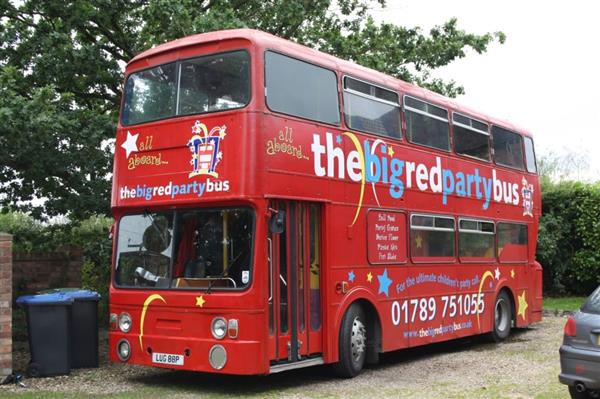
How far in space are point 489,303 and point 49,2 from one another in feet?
32.0

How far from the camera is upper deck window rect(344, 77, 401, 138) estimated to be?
434 inches

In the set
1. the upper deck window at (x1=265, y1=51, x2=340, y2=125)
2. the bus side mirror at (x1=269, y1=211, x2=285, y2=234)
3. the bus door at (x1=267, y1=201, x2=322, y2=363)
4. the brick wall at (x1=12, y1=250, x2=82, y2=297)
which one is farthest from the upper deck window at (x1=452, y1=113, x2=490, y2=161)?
the brick wall at (x1=12, y1=250, x2=82, y2=297)

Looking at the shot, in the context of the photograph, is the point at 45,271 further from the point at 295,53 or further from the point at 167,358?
the point at 295,53

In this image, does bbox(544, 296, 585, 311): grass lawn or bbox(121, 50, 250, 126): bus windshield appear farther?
bbox(544, 296, 585, 311): grass lawn

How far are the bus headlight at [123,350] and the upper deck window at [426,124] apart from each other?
545 centimetres

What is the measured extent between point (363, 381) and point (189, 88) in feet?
15.0

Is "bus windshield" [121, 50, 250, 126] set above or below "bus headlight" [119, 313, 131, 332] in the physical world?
above

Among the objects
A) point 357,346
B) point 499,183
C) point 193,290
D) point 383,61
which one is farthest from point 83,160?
point 499,183

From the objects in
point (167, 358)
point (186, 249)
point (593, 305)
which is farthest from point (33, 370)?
point (593, 305)

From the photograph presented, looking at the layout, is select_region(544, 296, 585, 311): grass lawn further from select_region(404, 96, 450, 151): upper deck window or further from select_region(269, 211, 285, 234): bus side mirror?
select_region(269, 211, 285, 234): bus side mirror

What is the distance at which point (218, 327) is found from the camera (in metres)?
9.19

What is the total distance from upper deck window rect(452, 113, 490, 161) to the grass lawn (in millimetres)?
6504

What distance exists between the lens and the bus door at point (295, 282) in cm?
941

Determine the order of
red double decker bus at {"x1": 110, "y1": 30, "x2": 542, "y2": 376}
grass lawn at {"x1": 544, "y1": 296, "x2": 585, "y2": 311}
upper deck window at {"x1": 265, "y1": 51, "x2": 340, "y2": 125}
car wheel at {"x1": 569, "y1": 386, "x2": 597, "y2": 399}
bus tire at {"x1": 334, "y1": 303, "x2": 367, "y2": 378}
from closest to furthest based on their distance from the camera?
car wheel at {"x1": 569, "y1": 386, "x2": 597, "y2": 399}
red double decker bus at {"x1": 110, "y1": 30, "x2": 542, "y2": 376}
upper deck window at {"x1": 265, "y1": 51, "x2": 340, "y2": 125}
bus tire at {"x1": 334, "y1": 303, "x2": 367, "y2": 378}
grass lawn at {"x1": 544, "y1": 296, "x2": 585, "y2": 311}
